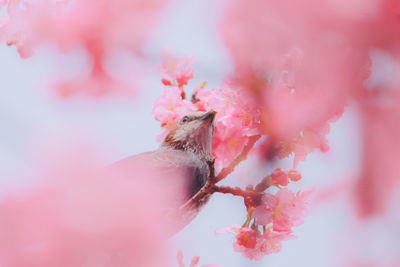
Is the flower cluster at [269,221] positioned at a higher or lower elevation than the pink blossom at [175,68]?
lower

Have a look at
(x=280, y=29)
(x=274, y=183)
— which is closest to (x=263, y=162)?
(x=274, y=183)

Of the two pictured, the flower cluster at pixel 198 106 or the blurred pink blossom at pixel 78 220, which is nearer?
the blurred pink blossom at pixel 78 220

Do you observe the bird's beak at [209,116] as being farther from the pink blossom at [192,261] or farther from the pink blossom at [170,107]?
the pink blossom at [192,261]

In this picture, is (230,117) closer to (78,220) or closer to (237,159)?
(237,159)

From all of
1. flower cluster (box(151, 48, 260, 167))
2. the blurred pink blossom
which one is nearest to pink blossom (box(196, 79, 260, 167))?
flower cluster (box(151, 48, 260, 167))

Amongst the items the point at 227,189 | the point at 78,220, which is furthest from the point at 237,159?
the point at 78,220

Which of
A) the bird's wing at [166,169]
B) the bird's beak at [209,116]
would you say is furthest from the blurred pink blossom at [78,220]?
the bird's beak at [209,116]

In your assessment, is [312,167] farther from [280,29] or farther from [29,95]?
[29,95]
